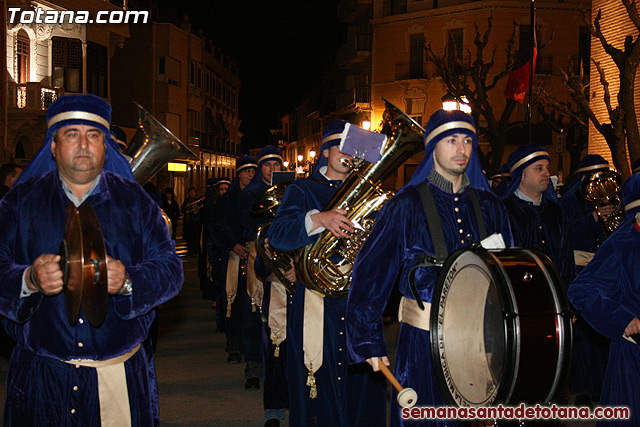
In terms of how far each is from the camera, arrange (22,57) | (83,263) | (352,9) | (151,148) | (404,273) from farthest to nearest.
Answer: (352,9) < (22,57) < (151,148) < (404,273) < (83,263)

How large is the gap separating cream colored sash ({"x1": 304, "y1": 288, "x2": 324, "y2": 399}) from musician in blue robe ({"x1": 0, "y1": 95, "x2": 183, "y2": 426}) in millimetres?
1602

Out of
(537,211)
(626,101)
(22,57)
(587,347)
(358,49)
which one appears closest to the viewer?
(537,211)

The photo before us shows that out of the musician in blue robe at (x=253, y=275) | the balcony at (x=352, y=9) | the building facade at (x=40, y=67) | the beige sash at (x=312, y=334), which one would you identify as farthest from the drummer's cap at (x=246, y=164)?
the balcony at (x=352, y=9)

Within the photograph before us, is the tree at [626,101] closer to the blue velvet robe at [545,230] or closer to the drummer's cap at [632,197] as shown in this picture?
the blue velvet robe at [545,230]

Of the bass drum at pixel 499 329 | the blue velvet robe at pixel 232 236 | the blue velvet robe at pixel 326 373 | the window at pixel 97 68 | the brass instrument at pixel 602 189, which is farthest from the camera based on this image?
the window at pixel 97 68

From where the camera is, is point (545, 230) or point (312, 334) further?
point (545, 230)

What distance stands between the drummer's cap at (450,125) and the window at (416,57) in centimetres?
3546

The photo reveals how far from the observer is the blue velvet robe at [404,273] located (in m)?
3.51

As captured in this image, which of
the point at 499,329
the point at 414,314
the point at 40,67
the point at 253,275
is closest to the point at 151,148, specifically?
the point at 414,314

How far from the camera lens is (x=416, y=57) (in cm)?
3847

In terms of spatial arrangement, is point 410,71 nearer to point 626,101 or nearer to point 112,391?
point 626,101

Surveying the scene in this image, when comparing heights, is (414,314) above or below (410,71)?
below

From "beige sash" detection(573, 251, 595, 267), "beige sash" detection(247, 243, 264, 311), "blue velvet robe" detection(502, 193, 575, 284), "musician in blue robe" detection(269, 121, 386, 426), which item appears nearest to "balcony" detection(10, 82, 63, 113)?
"beige sash" detection(247, 243, 264, 311)

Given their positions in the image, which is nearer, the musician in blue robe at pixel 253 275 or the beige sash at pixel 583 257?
the beige sash at pixel 583 257
